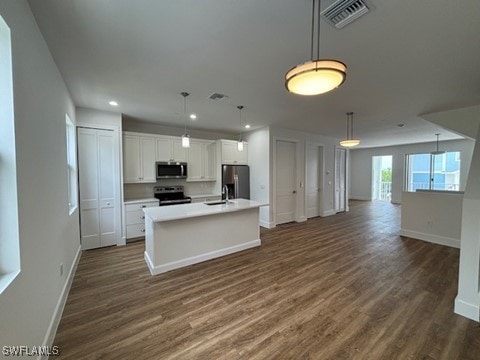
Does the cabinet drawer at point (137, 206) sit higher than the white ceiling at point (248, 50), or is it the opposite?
the white ceiling at point (248, 50)

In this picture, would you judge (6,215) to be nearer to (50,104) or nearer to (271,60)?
(50,104)

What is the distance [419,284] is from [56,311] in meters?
4.30

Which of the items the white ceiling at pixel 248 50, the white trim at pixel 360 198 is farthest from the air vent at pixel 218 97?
the white trim at pixel 360 198

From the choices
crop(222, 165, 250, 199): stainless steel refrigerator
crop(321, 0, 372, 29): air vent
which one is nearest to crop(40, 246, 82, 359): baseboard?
crop(321, 0, 372, 29): air vent

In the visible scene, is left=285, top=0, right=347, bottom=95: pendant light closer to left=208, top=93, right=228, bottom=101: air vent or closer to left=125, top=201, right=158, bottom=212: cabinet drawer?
left=208, top=93, right=228, bottom=101: air vent

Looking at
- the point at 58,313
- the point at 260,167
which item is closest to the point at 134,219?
the point at 58,313

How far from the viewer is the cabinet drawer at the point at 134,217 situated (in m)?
4.26

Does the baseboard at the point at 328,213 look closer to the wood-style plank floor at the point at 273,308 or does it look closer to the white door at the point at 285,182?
the white door at the point at 285,182

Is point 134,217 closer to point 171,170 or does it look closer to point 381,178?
point 171,170

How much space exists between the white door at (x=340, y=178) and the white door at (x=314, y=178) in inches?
39.2

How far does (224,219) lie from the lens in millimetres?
3604

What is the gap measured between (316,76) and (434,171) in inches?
418

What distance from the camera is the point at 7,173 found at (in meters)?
1.25

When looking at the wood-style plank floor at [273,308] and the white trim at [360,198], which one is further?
the white trim at [360,198]
